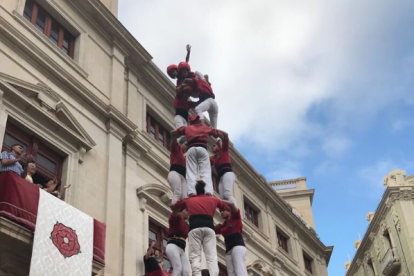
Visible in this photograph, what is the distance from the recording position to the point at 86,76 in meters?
16.7

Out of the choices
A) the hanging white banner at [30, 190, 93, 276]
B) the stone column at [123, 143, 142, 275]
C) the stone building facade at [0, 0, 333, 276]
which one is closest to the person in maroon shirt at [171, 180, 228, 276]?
the hanging white banner at [30, 190, 93, 276]

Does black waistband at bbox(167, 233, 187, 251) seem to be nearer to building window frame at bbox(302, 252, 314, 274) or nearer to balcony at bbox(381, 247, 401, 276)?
building window frame at bbox(302, 252, 314, 274)

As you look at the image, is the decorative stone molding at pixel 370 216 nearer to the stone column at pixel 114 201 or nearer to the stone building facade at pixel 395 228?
the stone building facade at pixel 395 228

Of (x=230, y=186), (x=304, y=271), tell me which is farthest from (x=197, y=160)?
(x=304, y=271)

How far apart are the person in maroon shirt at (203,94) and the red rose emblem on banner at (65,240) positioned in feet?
13.0

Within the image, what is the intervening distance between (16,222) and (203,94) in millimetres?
4641

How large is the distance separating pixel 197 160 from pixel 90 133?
7.15 metres

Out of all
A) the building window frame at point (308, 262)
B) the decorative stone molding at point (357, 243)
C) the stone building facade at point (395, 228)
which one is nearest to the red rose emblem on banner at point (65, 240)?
the building window frame at point (308, 262)

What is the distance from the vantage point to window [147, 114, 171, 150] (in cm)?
1980

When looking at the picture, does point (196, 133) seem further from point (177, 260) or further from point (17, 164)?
point (17, 164)

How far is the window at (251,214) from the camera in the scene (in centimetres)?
2609

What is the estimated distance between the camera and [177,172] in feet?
31.6

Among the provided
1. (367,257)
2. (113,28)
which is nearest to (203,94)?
(113,28)

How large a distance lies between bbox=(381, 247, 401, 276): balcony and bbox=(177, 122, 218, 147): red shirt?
98.6 feet
